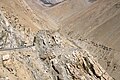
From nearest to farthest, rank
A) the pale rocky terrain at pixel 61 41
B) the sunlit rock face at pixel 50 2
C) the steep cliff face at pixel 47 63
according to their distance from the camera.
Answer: the steep cliff face at pixel 47 63 < the pale rocky terrain at pixel 61 41 < the sunlit rock face at pixel 50 2

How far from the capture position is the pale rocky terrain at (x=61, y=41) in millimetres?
24625

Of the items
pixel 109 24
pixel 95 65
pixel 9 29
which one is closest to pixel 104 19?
pixel 109 24

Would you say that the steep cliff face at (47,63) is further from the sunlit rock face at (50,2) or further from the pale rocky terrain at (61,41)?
the sunlit rock face at (50,2)

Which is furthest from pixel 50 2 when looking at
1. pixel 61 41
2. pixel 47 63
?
pixel 47 63

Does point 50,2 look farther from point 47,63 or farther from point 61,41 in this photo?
point 47,63

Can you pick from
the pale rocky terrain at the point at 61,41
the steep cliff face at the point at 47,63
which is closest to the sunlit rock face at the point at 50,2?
the pale rocky terrain at the point at 61,41

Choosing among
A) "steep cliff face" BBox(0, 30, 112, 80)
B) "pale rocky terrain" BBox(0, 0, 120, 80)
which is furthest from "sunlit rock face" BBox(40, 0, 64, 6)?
"steep cliff face" BBox(0, 30, 112, 80)

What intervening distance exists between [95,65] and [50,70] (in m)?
5.10

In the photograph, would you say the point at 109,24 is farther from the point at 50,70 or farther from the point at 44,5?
the point at 50,70

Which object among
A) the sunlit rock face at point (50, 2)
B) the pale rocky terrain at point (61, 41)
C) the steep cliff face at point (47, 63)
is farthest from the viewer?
the sunlit rock face at point (50, 2)

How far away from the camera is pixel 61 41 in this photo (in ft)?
102

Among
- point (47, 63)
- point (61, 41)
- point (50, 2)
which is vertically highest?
point (50, 2)

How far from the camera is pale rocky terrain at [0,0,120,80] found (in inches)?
969

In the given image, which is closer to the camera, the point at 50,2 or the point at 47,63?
the point at 47,63
